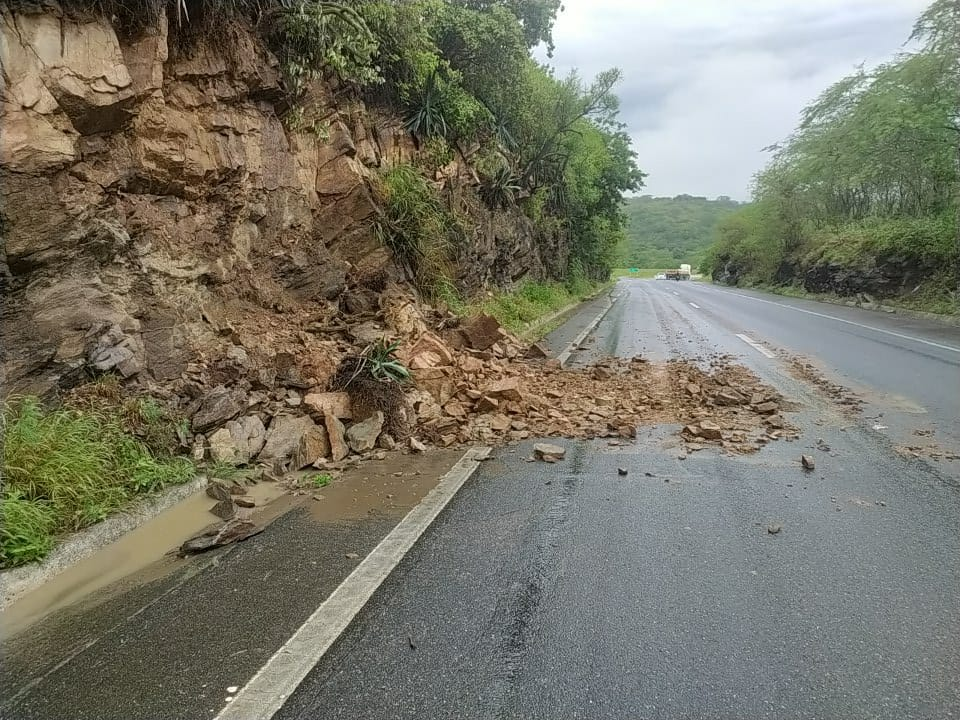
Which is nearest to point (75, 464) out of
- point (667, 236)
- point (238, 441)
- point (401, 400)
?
point (238, 441)

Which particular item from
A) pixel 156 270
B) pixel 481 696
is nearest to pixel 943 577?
pixel 481 696

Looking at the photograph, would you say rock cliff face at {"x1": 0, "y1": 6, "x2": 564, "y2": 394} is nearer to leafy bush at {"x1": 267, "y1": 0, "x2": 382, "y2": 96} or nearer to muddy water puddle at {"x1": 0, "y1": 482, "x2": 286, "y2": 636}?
leafy bush at {"x1": 267, "y1": 0, "x2": 382, "y2": 96}

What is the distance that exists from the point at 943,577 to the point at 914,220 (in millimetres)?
29465

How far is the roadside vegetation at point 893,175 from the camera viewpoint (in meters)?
21.2

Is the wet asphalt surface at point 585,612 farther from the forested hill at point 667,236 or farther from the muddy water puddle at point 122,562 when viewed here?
the forested hill at point 667,236

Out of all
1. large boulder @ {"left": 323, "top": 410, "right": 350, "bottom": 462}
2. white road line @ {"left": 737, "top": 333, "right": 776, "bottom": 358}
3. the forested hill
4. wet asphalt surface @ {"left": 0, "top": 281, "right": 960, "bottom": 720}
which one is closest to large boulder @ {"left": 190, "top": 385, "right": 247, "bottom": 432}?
large boulder @ {"left": 323, "top": 410, "right": 350, "bottom": 462}

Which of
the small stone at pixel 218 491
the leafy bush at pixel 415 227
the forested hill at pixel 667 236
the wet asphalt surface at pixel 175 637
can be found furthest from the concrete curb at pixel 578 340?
the forested hill at pixel 667 236

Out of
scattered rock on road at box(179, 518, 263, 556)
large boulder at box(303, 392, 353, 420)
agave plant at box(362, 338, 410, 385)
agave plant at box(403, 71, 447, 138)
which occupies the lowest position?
scattered rock on road at box(179, 518, 263, 556)

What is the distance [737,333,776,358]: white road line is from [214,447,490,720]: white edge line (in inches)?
386

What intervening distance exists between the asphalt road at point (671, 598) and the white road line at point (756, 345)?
6812mm

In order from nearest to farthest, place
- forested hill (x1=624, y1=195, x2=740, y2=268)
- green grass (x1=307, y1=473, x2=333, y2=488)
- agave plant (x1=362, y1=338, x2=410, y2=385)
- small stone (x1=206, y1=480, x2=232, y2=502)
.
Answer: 1. small stone (x1=206, y1=480, x2=232, y2=502)
2. green grass (x1=307, y1=473, x2=333, y2=488)
3. agave plant (x1=362, y1=338, x2=410, y2=385)
4. forested hill (x1=624, y1=195, x2=740, y2=268)

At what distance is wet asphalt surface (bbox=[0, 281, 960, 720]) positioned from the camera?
109 inches

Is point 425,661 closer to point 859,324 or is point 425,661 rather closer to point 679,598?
point 679,598

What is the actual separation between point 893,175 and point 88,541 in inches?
1125
